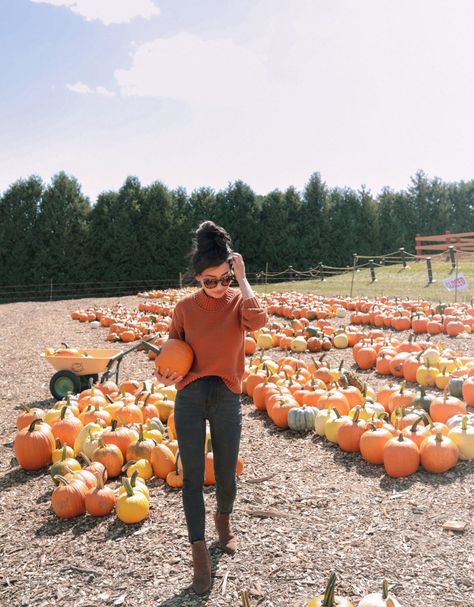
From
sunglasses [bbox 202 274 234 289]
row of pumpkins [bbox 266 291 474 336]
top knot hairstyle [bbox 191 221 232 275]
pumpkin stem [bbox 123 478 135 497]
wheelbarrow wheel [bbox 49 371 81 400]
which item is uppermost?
top knot hairstyle [bbox 191 221 232 275]

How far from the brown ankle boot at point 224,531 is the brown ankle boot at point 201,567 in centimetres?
31

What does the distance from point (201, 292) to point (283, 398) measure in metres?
2.70

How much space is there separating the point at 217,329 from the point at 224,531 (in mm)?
1226

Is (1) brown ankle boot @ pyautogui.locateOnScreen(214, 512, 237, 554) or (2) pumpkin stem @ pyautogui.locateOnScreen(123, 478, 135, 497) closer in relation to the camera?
(1) brown ankle boot @ pyautogui.locateOnScreen(214, 512, 237, 554)

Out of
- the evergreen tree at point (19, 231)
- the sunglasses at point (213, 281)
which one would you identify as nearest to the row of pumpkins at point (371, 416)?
the sunglasses at point (213, 281)

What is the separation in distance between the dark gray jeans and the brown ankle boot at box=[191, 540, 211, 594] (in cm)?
4

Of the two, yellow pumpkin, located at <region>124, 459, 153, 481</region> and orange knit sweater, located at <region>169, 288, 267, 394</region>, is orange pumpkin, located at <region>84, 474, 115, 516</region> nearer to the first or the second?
yellow pumpkin, located at <region>124, 459, 153, 481</region>

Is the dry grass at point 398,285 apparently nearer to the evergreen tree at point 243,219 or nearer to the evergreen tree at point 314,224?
the evergreen tree at point 314,224

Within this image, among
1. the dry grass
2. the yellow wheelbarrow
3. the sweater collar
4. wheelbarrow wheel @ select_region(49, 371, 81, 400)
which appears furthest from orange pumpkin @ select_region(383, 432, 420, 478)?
the dry grass

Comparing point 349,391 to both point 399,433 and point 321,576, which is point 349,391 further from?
point 321,576

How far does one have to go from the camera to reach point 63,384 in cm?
660

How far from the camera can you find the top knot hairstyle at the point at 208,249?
2861 mm

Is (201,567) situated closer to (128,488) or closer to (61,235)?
(128,488)

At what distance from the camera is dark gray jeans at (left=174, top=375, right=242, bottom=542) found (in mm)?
2891
